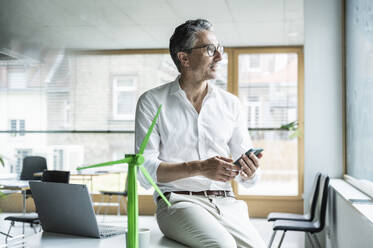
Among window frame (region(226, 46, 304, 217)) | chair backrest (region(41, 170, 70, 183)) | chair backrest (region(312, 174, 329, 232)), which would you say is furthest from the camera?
window frame (region(226, 46, 304, 217))

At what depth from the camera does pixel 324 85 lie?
4059 millimetres

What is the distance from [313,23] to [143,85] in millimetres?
3480

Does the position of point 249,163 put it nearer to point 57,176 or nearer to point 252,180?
point 252,180

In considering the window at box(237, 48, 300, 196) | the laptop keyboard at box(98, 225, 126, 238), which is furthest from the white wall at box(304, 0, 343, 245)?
the window at box(237, 48, 300, 196)

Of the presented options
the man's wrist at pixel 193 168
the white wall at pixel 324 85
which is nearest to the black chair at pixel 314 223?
the white wall at pixel 324 85

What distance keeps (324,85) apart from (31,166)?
4302mm

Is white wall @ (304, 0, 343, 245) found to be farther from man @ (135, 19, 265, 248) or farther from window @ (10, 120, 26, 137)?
Answer: window @ (10, 120, 26, 137)

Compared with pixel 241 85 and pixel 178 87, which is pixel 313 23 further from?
pixel 241 85

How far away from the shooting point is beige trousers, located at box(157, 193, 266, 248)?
1.57 metres

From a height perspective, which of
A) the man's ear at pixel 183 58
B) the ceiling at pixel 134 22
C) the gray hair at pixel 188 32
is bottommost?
the man's ear at pixel 183 58

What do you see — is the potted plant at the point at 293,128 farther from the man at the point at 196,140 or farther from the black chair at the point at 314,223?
the man at the point at 196,140

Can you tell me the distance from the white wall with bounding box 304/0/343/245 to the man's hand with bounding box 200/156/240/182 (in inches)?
99.2

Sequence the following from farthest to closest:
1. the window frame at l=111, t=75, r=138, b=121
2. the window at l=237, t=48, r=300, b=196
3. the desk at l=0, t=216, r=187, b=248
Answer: the window frame at l=111, t=75, r=138, b=121 → the window at l=237, t=48, r=300, b=196 → the desk at l=0, t=216, r=187, b=248

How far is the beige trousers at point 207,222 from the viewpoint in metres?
1.57
